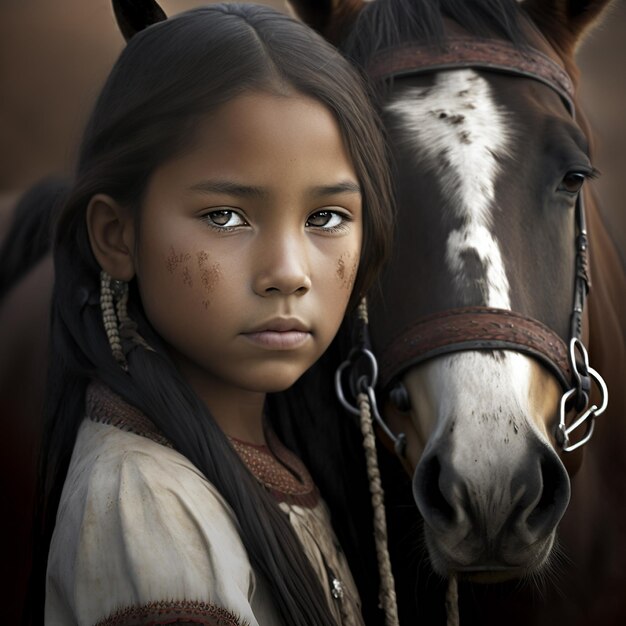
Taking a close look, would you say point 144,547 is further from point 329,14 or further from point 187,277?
point 329,14

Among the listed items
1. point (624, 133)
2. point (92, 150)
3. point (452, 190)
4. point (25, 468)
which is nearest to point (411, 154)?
point (452, 190)

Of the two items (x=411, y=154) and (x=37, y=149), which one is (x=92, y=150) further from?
(x=37, y=149)

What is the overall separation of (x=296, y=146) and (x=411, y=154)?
379 millimetres

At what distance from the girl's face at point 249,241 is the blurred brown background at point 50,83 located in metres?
1.69

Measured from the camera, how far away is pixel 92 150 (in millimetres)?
1031

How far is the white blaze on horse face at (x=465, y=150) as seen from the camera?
3.90 ft

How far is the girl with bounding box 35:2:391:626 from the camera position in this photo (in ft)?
2.80

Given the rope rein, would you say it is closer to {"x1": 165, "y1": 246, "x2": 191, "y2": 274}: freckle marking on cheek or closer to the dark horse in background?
the dark horse in background

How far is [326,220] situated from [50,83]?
1910 mm

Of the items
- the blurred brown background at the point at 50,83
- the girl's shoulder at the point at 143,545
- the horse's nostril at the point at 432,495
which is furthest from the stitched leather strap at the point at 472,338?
the blurred brown background at the point at 50,83

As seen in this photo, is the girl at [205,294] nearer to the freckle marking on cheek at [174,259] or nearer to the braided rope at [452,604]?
the freckle marking on cheek at [174,259]

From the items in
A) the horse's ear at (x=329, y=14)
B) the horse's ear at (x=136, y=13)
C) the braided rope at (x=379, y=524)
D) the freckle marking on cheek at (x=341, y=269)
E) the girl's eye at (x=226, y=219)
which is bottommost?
the braided rope at (x=379, y=524)

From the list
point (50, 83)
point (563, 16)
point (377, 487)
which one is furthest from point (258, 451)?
point (50, 83)

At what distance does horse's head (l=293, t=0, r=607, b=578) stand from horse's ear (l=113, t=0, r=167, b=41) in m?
0.32
